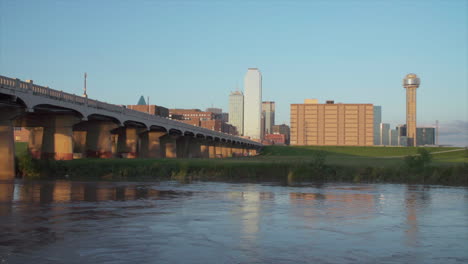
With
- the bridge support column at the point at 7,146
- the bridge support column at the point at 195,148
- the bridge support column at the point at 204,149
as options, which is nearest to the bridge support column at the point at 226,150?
the bridge support column at the point at 204,149

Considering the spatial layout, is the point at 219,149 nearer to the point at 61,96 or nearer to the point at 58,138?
the point at 58,138

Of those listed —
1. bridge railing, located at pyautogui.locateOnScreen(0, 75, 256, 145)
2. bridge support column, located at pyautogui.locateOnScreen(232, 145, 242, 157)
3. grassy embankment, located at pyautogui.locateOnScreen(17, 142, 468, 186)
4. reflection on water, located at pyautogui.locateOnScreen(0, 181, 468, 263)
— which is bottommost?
reflection on water, located at pyautogui.locateOnScreen(0, 181, 468, 263)

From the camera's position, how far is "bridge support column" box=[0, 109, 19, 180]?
151 feet

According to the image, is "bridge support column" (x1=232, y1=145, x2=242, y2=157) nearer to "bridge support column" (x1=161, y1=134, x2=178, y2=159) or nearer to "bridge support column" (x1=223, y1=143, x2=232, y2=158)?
"bridge support column" (x1=223, y1=143, x2=232, y2=158)

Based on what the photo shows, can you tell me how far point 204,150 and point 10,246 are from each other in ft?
390

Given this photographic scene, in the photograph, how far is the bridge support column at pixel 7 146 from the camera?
151ft

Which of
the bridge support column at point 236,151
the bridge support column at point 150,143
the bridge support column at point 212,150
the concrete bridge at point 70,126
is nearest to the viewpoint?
the concrete bridge at point 70,126

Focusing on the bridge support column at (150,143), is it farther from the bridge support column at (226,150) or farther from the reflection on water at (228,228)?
the bridge support column at (226,150)

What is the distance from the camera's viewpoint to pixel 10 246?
1421 centimetres

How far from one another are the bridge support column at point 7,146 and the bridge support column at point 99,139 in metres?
21.9

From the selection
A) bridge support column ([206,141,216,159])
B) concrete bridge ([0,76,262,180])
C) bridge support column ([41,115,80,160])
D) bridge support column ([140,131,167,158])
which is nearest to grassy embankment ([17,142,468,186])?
concrete bridge ([0,76,262,180])

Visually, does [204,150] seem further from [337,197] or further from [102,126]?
[337,197]

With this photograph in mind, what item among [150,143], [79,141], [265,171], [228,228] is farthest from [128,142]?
[228,228]

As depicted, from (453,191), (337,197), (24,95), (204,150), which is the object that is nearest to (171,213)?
(337,197)
